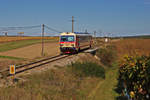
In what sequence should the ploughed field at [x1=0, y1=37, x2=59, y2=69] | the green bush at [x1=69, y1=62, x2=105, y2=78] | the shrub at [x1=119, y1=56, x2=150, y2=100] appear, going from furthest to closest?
1. the ploughed field at [x1=0, y1=37, x2=59, y2=69]
2. the green bush at [x1=69, y1=62, x2=105, y2=78]
3. the shrub at [x1=119, y1=56, x2=150, y2=100]

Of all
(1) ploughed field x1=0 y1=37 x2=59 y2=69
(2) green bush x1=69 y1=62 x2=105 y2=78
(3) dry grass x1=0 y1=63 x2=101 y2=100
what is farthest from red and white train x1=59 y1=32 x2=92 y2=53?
(3) dry grass x1=0 y1=63 x2=101 y2=100

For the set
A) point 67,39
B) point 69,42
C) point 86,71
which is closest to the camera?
point 86,71

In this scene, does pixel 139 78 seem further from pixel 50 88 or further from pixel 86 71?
pixel 86 71

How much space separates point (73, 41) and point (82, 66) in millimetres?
9449

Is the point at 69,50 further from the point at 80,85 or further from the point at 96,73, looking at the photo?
the point at 80,85

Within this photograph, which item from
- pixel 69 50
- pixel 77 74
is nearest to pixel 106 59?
pixel 69 50

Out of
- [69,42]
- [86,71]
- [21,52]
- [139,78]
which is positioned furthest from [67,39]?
[139,78]

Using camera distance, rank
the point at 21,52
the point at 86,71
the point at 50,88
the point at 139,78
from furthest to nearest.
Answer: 1. the point at 21,52
2. the point at 86,71
3. the point at 50,88
4. the point at 139,78

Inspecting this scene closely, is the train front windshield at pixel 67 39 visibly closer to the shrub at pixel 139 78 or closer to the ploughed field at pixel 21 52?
the ploughed field at pixel 21 52

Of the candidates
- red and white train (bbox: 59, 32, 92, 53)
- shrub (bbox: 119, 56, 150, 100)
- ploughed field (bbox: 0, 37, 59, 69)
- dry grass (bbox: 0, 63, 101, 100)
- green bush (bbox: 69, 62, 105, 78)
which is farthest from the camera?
red and white train (bbox: 59, 32, 92, 53)

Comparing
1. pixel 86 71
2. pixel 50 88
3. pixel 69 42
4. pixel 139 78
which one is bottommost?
pixel 86 71

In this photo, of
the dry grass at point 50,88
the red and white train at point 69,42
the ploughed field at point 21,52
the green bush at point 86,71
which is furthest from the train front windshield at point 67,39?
the dry grass at point 50,88

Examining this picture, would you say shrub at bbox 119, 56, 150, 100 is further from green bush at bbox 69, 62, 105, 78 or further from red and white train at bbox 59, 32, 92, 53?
red and white train at bbox 59, 32, 92, 53

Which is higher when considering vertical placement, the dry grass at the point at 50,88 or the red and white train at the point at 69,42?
the red and white train at the point at 69,42
